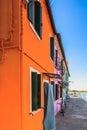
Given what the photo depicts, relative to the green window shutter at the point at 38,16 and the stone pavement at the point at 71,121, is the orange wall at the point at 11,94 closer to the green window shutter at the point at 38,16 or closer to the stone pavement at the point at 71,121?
the green window shutter at the point at 38,16

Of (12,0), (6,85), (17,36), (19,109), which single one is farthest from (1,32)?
(19,109)

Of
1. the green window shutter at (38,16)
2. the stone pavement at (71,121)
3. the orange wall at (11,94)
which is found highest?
the green window shutter at (38,16)

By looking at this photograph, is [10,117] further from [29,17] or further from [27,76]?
[29,17]

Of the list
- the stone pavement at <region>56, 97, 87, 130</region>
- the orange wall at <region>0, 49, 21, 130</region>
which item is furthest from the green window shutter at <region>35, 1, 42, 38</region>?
the stone pavement at <region>56, 97, 87, 130</region>

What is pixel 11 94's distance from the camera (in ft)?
22.1

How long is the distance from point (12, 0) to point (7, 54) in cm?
137

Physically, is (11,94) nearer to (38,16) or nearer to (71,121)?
(38,16)

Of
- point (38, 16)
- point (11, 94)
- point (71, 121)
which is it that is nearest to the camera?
point (11, 94)

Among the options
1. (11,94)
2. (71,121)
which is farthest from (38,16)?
(71,121)

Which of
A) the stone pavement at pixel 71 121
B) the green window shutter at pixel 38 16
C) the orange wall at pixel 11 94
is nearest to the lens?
the orange wall at pixel 11 94

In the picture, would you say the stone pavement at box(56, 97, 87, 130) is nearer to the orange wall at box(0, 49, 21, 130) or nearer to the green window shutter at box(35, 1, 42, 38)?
the green window shutter at box(35, 1, 42, 38)

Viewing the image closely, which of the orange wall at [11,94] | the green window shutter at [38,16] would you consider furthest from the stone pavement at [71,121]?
the orange wall at [11,94]

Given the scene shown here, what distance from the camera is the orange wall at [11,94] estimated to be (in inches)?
264

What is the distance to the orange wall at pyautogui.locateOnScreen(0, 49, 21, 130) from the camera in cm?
671
